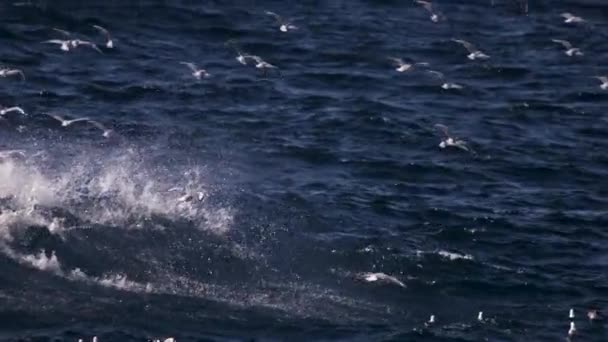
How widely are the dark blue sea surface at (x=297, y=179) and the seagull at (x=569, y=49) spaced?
0.40 metres

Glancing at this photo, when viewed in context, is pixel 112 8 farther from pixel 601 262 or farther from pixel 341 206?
pixel 601 262

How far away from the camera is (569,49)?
59.2m

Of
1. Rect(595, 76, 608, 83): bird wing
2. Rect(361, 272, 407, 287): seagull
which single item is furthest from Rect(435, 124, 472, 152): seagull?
Rect(361, 272, 407, 287): seagull

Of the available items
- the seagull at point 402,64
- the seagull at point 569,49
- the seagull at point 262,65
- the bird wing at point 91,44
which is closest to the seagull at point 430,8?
the seagull at point 569,49

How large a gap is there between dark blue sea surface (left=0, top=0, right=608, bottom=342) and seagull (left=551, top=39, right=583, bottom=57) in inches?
15.6

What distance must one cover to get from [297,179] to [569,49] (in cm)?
1989

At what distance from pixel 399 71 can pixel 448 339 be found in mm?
22837

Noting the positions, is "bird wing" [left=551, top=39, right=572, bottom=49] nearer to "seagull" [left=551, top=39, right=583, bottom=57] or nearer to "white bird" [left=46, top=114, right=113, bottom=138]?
"seagull" [left=551, top=39, right=583, bottom=57]

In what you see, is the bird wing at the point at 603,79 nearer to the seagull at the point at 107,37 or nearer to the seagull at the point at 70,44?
the seagull at the point at 107,37

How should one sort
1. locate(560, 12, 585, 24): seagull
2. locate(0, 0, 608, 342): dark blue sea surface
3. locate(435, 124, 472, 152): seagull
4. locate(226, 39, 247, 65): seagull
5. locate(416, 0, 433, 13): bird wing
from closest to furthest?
locate(0, 0, 608, 342): dark blue sea surface → locate(435, 124, 472, 152): seagull → locate(226, 39, 247, 65): seagull → locate(560, 12, 585, 24): seagull → locate(416, 0, 433, 13): bird wing

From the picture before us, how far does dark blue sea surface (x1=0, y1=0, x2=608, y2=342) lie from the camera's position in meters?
35.7

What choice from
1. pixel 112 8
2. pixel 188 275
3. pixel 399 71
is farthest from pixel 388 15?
pixel 188 275

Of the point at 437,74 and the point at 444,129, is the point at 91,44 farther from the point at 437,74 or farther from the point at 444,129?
the point at 444,129

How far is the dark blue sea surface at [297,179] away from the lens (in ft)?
117
